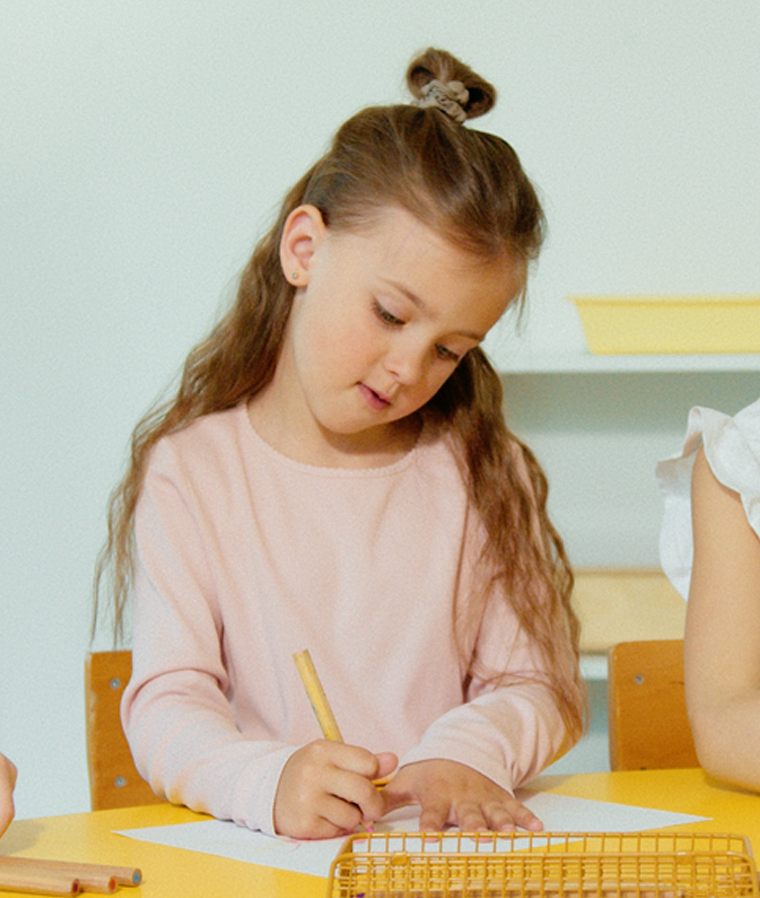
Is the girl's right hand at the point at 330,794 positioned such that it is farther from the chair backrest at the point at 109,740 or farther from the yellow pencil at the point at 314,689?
the chair backrest at the point at 109,740

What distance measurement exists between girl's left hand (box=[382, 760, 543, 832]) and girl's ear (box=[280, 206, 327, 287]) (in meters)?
0.41

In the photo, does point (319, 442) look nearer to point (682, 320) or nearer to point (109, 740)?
point (109, 740)

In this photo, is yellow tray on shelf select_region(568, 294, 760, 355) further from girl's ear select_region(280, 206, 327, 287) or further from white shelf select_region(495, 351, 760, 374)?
girl's ear select_region(280, 206, 327, 287)

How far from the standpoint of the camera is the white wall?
67.7 inches

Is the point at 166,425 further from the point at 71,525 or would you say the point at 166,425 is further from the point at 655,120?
the point at 655,120

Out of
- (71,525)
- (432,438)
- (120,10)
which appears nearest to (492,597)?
(432,438)

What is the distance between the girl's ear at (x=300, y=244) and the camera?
0.98 meters

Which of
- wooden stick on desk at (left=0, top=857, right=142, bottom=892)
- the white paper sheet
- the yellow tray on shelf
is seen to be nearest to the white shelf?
the yellow tray on shelf

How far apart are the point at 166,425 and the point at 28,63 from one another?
0.94 m

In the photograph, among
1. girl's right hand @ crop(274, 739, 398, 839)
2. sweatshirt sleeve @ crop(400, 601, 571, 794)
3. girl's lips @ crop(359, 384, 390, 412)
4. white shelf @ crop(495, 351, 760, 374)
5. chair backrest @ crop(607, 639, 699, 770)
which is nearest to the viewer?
girl's right hand @ crop(274, 739, 398, 839)

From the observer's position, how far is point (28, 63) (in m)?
1.76

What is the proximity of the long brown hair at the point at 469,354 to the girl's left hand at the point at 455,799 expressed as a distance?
179 millimetres

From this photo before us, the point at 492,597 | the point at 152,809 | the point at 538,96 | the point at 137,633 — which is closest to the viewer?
the point at 152,809

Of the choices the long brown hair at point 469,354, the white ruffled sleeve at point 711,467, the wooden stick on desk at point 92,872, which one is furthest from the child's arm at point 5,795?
the white ruffled sleeve at point 711,467
